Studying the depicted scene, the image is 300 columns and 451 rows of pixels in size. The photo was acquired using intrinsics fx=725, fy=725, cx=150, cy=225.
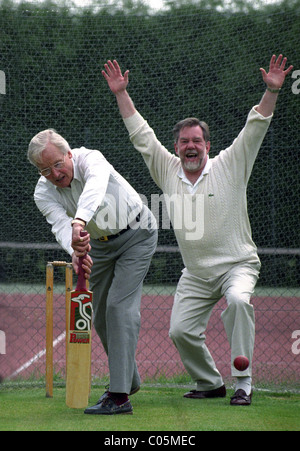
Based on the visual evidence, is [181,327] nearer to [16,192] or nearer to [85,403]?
[85,403]

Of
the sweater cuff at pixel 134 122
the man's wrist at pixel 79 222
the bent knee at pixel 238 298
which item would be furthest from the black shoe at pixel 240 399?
the sweater cuff at pixel 134 122

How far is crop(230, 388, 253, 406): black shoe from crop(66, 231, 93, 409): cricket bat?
97cm

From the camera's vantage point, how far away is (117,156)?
6.23 meters

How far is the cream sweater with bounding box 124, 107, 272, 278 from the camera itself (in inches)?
170

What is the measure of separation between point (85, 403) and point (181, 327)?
883 mm

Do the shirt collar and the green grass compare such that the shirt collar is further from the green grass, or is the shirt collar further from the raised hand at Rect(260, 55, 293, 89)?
the green grass

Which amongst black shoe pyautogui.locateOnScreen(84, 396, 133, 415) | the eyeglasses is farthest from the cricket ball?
the eyeglasses

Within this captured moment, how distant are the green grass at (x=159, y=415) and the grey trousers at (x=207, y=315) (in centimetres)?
22

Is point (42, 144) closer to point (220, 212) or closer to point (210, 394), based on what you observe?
point (220, 212)

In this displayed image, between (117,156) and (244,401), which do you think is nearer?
(244,401)

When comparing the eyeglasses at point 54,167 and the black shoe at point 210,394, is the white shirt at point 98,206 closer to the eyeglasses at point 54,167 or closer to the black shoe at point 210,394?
the eyeglasses at point 54,167

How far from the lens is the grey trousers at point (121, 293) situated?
377cm

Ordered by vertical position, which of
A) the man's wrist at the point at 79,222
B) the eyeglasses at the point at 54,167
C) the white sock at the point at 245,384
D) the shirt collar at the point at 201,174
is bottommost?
the white sock at the point at 245,384

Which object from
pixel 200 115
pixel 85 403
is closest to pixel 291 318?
pixel 200 115
